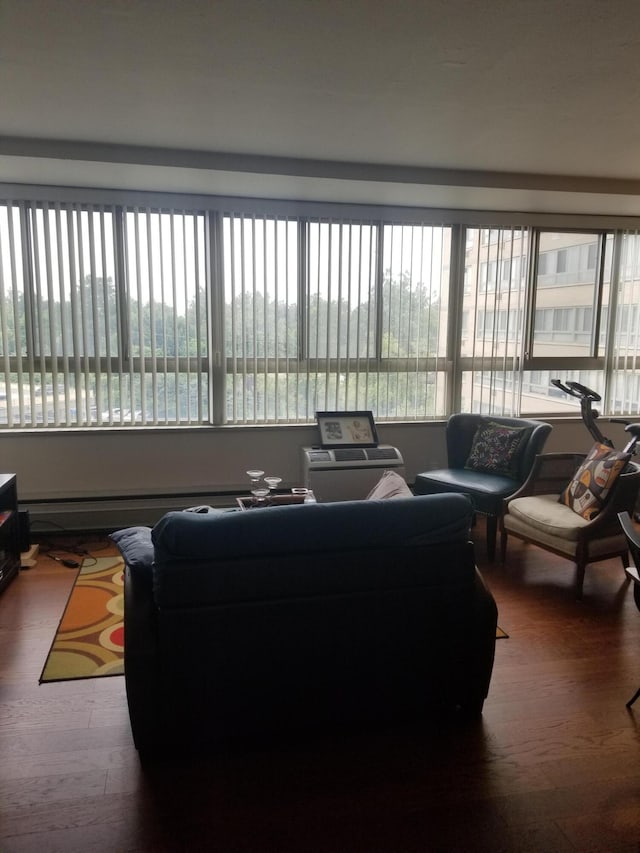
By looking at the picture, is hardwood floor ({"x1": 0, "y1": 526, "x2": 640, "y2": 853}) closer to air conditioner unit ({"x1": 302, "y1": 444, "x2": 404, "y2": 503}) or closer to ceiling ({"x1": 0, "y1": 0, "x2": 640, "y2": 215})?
air conditioner unit ({"x1": 302, "y1": 444, "x2": 404, "y2": 503})

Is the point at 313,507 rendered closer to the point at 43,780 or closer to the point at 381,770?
the point at 381,770

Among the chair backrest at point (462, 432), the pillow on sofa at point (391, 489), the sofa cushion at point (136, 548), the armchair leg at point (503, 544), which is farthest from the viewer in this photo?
the chair backrest at point (462, 432)

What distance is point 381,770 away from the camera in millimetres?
2061

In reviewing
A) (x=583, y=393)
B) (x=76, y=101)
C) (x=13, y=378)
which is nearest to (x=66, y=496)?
(x=13, y=378)

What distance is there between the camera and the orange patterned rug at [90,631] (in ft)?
8.82

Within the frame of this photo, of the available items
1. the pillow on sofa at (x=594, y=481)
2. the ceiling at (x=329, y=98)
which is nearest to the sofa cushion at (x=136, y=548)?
the ceiling at (x=329, y=98)

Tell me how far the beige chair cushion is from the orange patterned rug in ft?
7.95

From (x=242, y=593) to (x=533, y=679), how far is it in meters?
1.45

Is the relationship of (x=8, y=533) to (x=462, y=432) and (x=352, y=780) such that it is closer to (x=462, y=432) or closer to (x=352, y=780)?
(x=352, y=780)

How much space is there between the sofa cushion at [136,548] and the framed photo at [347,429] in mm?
2471

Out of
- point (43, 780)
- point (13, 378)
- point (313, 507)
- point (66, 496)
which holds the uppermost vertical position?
point (13, 378)

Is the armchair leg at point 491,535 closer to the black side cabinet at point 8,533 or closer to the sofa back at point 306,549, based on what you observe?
the sofa back at point 306,549

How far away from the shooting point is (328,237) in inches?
189

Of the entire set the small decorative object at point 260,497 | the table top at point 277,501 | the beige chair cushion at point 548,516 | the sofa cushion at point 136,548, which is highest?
the sofa cushion at point 136,548
